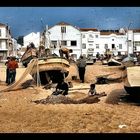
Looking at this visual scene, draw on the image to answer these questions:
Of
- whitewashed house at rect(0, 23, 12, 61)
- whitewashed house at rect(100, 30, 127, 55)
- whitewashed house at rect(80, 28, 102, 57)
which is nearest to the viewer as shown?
whitewashed house at rect(0, 23, 12, 61)

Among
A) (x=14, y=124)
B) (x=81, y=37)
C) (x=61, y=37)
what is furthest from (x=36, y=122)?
(x=81, y=37)

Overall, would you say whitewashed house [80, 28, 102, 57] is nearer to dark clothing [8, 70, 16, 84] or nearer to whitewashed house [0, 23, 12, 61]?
whitewashed house [0, 23, 12, 61]

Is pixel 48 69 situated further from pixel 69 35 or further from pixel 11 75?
pixel 69 35

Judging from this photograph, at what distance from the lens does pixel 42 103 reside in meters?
12.6

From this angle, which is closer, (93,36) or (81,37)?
(81,37)

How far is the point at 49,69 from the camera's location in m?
19.2

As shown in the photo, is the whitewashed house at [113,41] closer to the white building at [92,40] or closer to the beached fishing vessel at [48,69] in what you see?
the white building at [92,40]

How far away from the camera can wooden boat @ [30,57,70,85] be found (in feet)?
63.1

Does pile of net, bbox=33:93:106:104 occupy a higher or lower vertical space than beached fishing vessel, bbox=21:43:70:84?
lower

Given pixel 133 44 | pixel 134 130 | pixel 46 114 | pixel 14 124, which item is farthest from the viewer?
pixel 133 44

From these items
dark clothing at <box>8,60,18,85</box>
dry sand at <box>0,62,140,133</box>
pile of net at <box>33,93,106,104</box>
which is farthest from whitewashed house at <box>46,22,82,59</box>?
pile of net at <box>33,93,106,104</box>

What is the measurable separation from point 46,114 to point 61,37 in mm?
58992
